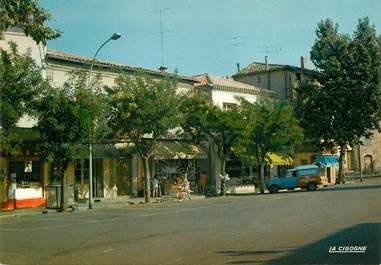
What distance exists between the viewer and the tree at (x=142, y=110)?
29.6 meters

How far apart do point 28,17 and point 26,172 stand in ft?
Answer: 62.0

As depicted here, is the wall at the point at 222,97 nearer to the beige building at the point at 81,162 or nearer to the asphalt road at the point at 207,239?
the beige building at the point at 81,162

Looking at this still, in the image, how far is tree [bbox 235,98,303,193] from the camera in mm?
38000

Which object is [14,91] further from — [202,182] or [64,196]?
[202,182]

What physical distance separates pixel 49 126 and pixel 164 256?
1636 centimetres

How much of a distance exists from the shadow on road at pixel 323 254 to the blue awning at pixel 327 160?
1615 inches

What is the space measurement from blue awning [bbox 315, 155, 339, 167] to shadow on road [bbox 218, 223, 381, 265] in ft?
135

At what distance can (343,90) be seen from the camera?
4769 cm

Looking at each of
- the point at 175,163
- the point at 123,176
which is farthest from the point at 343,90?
the point at 123,176

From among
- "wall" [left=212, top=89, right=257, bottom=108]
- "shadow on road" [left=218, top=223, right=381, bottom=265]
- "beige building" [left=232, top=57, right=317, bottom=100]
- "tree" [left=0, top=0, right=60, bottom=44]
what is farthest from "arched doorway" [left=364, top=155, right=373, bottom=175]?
"tree" [left=0, top=0, right=60, bottom=44]

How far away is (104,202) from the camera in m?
30.1

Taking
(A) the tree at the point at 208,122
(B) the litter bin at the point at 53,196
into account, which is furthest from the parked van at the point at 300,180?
(B) the litter bin at the point at 53,196

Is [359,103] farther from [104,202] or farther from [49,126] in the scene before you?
[49,126]

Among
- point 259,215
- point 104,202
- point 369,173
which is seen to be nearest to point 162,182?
point 104,202
